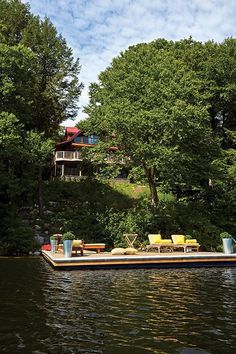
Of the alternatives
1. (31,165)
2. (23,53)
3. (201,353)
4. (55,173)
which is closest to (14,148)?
(31,165)

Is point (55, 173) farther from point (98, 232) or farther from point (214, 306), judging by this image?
point (214, 306)

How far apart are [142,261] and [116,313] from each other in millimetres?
9082

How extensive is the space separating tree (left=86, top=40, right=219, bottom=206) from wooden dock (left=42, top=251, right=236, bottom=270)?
8138 millimetres

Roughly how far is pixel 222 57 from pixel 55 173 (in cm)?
2518

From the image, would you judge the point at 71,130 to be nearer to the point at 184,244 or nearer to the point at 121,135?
the point at 121,135

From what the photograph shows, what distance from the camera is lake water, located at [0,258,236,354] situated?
744 centimetres

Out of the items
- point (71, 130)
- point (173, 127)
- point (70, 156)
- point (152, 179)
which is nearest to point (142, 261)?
point (173, 127)

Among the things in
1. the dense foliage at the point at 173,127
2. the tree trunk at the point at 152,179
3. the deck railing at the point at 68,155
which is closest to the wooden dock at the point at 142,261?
the dense foliage at the point at 173,127

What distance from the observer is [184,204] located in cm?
3219

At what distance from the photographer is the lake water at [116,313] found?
7.44 metres

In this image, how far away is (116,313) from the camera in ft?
32.0

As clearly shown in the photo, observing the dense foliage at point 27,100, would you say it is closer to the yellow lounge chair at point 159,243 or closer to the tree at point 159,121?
the tree at point 159,121

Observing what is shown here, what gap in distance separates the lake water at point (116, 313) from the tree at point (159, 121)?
1211 centimetres

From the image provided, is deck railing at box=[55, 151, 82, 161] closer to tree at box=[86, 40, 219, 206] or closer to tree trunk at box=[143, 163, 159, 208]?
tree at box=[86, 40, 219, 206]
